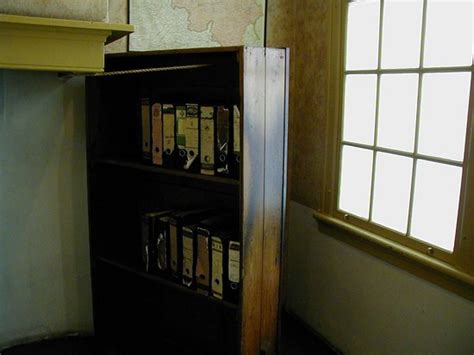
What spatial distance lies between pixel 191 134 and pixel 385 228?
0.92m

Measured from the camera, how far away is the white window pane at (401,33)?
206cm

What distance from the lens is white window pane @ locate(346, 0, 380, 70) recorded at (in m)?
2.32

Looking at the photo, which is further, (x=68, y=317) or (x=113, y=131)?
(x=68, y=317)

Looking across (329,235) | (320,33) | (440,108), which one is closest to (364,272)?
(329,235)

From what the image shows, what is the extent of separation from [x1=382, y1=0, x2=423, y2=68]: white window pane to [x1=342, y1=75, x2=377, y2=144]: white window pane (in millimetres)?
147

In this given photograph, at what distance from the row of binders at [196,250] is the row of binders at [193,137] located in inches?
9.7

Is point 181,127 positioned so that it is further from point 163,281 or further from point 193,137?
point 163,281

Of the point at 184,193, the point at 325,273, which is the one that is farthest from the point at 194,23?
the point at 325,273

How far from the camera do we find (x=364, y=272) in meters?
2.38

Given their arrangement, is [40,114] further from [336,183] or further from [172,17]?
[336,183]

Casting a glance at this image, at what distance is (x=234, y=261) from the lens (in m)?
2.01

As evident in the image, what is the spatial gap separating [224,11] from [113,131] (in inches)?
33.1

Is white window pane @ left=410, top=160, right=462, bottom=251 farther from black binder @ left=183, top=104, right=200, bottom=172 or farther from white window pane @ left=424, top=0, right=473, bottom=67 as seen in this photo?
black binder @ left=183, top=104, right=200, bottom=172

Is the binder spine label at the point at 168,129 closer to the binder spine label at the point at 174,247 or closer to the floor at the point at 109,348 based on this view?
the binder spine label at the point at 174,247
